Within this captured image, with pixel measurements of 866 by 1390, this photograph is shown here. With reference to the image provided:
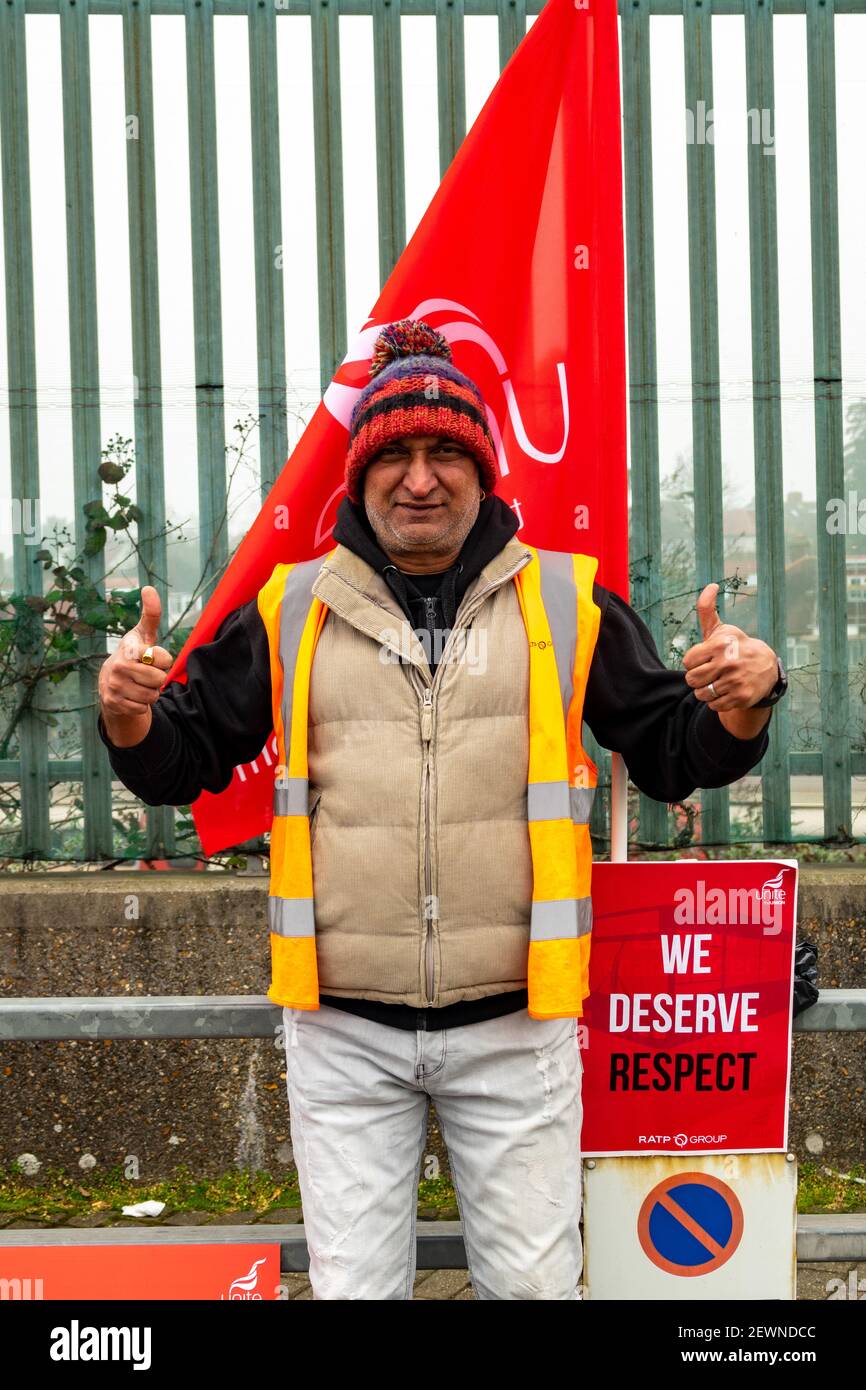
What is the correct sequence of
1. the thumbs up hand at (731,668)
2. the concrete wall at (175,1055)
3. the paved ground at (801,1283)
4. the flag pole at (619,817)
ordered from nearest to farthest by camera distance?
1. the thumbs up hand at (731,668)
2. the flag pole at (619,817)
3. the paved ground at (801,1283)
4. the concrete wall at (175,1055)

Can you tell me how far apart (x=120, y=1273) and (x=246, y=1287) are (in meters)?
0.25

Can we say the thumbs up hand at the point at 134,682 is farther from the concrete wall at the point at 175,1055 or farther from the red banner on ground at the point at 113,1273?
the concrete wall at the point at 175,1055

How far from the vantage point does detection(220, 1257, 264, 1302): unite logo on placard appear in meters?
2.75

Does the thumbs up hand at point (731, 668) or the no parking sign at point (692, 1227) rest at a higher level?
the thumbs up hand at point (731, 668)

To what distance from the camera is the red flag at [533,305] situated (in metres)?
3.26

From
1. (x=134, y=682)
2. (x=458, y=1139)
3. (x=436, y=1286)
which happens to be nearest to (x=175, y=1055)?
(x=436, y=1286)

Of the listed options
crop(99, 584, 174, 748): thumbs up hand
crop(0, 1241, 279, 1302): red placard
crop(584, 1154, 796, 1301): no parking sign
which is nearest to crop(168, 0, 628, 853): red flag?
crop(99, 584, 174, 748): thumbs up hand

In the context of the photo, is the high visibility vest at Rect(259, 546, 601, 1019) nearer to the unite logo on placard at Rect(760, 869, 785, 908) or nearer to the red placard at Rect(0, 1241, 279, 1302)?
the unite logo on placard at Rect(760, 869, 785, 908)

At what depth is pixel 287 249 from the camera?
15.5ft

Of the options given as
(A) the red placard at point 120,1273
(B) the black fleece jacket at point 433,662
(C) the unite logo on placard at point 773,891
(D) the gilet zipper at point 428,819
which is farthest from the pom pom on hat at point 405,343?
(A) the red placard at point 120,1273

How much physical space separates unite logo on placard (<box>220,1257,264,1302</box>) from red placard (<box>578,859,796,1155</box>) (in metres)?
0.71

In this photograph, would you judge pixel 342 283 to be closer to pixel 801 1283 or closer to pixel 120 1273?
pixel 120 1273
